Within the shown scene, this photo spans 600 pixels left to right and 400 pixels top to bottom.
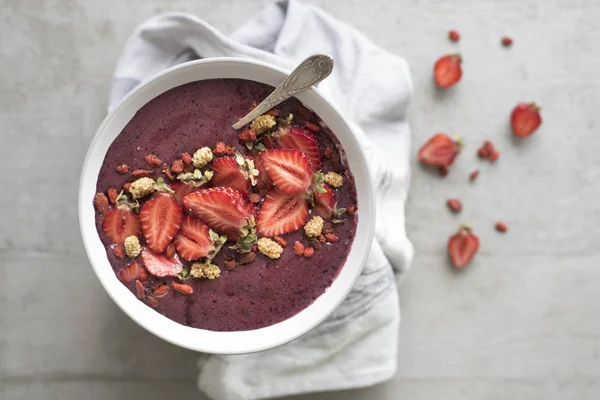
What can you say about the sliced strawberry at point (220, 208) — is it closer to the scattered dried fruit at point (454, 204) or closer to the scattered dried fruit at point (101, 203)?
the scattered dried fruit at point (101, 203)

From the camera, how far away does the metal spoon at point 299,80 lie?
1488 mm

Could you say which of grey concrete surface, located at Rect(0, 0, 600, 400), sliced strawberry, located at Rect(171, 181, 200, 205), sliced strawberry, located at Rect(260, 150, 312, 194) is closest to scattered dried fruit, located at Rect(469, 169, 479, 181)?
grey concrete surface, located at Rect(0, 0, 600, 400)

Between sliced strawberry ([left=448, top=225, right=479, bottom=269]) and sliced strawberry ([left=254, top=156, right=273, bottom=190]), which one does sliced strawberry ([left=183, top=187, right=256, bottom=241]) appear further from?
sliced strawberry ([left=448, top=225, right=479, bottom=269])

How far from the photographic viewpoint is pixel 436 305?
7.15 ft

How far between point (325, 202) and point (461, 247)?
78cm

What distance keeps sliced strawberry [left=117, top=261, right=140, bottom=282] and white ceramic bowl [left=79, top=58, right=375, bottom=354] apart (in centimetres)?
2

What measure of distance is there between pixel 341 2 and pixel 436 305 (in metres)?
1.11

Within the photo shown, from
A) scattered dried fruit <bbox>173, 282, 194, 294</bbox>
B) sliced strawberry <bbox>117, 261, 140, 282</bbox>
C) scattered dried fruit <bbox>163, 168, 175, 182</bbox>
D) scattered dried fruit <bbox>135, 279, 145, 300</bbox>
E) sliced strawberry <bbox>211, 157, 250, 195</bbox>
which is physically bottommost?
scattered dried fruit <bbox>135, 279, 145, 300</bbox>

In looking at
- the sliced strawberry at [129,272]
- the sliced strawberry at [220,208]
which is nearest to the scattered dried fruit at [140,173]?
the sliced strawberry at [220,208]

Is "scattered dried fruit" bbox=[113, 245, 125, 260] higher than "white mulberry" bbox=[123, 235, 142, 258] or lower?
lower

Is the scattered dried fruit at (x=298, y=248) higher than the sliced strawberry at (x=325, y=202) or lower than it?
lower

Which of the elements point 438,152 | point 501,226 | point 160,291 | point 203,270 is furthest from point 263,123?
point 501,226

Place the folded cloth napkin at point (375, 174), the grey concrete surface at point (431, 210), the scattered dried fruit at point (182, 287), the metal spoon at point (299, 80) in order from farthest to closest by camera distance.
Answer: the grey concrete surface at point (431, 210)
the folded cloth napkin at point (375, 174)
the scattered dried fruit at point (182, 287)
the metal spoon at point (299, 80)

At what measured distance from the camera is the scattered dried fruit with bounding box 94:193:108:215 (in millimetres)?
1561
